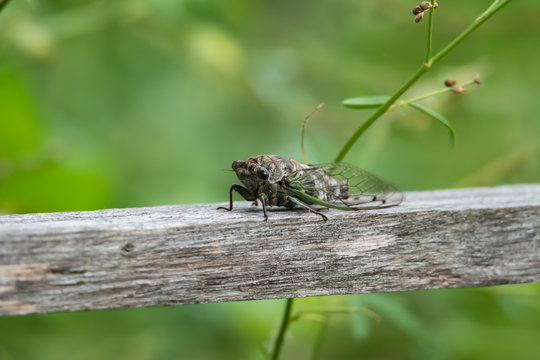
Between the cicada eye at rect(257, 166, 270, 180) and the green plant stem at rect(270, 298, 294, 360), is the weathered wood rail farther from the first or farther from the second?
the green plant stem at rect(270, 298, 294, 360)

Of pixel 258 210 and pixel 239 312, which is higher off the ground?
pixel 258 210

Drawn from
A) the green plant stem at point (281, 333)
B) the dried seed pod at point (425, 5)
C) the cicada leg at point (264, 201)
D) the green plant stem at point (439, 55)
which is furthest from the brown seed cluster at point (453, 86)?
the green plant stem at point (281, 333)

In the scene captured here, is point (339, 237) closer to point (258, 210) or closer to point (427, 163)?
point (258, 210)

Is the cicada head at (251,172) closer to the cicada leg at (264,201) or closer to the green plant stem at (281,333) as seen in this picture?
the cicada leg at (264,201)

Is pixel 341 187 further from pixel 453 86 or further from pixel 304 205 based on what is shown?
pixel 453 86

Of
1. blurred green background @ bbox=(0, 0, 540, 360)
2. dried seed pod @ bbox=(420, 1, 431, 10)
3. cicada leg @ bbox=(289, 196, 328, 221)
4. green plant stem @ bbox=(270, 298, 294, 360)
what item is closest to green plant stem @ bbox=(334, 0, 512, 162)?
dried seed pod @ bbox=(420, 1, 431, 10)

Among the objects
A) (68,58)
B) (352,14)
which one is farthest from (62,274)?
(352,14)
